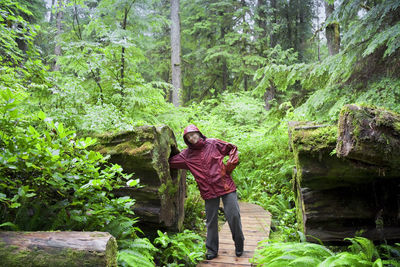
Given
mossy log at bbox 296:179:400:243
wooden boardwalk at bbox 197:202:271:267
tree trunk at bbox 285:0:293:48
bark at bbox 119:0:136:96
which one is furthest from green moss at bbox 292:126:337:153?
tree trunk at bbox 285:0:293:48

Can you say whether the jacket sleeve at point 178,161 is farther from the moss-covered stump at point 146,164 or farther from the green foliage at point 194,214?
the green foliage at point 194,214

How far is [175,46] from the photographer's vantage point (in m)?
15.4

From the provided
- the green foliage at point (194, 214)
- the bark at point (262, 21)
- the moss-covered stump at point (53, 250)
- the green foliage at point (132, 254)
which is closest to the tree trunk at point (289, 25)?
the bark at point (262, 21)

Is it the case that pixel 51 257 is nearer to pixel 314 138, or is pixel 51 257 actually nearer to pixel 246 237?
pixel 314 138

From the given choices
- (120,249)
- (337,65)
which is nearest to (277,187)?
(337,65)

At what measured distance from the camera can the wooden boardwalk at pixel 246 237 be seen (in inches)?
176

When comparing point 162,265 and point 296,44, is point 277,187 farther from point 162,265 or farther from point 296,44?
point 296,44

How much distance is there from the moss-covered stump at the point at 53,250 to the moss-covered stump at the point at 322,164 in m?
3.11

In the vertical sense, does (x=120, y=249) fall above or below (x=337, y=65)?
below

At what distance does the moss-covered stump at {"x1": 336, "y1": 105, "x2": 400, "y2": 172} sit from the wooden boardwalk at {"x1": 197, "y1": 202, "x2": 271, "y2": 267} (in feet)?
8.80

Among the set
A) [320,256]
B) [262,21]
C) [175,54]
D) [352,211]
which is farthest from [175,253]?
[262,21]

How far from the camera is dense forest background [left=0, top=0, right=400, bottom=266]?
2.70 meters

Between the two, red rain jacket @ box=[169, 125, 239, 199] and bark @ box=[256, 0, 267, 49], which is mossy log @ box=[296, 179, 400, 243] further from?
bark @ box=[256, 0, 267, 49]

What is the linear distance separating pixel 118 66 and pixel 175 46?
25.5 feet
